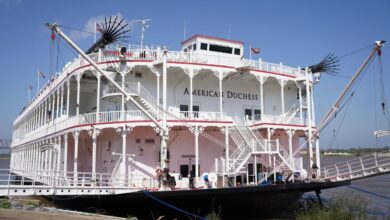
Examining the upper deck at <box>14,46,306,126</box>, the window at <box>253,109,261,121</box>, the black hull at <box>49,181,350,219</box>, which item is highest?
the upper deck at <box>14,46,306,126</box>

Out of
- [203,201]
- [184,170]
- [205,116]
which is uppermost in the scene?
[205,116]

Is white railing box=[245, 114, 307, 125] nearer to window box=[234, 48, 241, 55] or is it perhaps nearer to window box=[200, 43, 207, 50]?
window box=[234, 48, 241, 55]

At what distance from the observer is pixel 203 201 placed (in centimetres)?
1877

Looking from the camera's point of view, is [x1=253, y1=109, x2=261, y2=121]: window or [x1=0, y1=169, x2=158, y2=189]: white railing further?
[x1=253, y1=109, x2=261, y2=121]: window

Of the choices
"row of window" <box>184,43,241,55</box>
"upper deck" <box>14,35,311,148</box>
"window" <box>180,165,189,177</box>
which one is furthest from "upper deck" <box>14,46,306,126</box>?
"window" <box>180,165,189,177</box>

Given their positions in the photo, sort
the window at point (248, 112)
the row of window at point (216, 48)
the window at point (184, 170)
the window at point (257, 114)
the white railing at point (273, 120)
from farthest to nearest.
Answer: the row of window at point (216, 48) → the window at point (248, 112) → the window at point (257, 114) → the white railing at point (273, 120) → the window at point (184, 170)

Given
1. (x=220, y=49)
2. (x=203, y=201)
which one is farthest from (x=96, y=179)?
(x=220, y=49)

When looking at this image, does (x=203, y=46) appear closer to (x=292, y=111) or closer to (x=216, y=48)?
(x=216, y=48)

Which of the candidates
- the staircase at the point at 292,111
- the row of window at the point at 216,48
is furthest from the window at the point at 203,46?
the staircase at the point at 292,111

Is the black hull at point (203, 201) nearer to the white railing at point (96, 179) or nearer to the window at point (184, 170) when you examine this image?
the white railing at point (96, 179)

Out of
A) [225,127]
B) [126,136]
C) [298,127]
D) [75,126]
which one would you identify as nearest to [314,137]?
[298,127]

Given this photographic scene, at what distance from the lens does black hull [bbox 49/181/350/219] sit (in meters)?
18.3

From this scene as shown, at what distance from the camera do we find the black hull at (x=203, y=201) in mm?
18344

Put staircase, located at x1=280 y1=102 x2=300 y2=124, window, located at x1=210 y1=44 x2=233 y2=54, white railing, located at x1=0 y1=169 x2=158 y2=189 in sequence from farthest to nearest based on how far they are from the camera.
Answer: window, located at x1=210 y1=44 x2=233 y2=54
staircase, located at x1=280 y1=102 x2=300 y2=124
white railing, located at x1=0 y1=169 x2=158 y2=189
